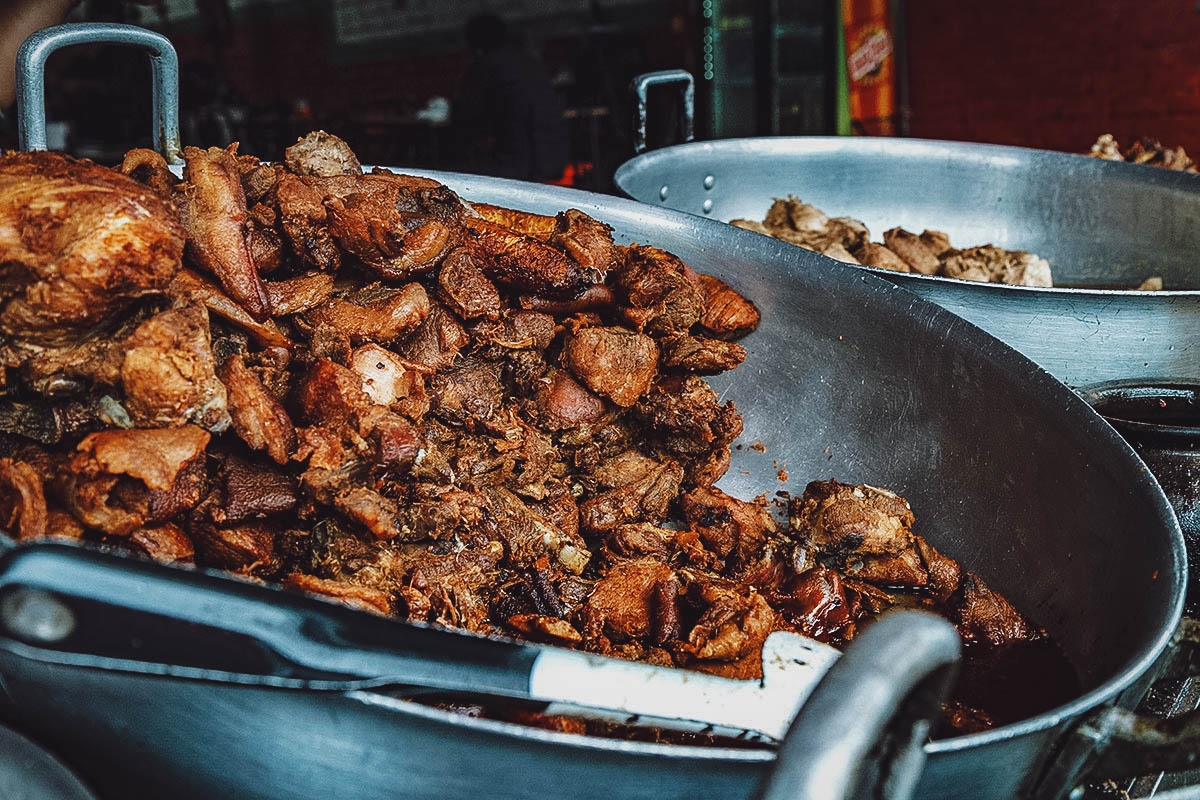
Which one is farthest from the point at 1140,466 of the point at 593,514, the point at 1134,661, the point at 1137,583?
the point at 593,514

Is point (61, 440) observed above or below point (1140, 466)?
above

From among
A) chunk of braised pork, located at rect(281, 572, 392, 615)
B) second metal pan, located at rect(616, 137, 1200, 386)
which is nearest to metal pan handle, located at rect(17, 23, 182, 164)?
chunk of braised pork, located at rect(281, 572, 392, 615)

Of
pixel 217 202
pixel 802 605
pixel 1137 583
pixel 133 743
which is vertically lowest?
pixel 802 605

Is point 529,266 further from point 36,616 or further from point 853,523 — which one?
point 36,616

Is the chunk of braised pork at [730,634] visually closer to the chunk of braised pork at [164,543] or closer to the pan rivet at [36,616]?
the chunk of braised pork at [164,543]

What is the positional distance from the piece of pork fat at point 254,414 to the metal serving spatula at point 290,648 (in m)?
0.67

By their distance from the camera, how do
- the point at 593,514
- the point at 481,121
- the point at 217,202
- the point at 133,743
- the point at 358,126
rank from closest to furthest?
the point at 133,743 → the point at 217,202 → the point at 593,514 → the point at 481,121 → the point at 358,126

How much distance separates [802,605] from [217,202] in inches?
48.0

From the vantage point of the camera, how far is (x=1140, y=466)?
1329 mm

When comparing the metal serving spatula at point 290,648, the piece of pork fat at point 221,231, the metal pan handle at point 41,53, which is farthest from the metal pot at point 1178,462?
the metal pan handle at point 41,53

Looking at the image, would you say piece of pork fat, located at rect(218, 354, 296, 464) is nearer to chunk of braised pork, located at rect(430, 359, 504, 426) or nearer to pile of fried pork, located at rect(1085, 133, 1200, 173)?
chunk of braised pork, located at rect(430, 359, 504, 426)

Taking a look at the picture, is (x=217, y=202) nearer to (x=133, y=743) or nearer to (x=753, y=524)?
(x=133, y=743)

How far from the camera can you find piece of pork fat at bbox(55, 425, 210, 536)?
1178 mm

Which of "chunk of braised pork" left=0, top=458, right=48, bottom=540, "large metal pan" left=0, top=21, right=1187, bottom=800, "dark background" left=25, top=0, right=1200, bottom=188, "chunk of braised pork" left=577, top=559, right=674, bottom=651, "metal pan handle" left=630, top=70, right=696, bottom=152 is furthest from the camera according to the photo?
"dark background" left=25, top=0, right=1200, bottom=188
